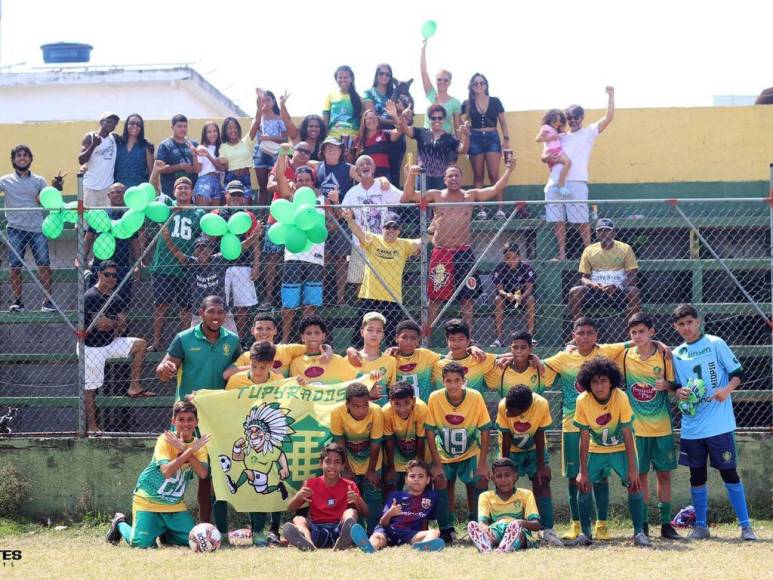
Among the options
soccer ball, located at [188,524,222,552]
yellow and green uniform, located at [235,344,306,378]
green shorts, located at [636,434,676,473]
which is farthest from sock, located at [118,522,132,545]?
green shorts, located at [636,434,676,473]

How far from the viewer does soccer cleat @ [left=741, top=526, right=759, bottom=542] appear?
9.89 meters

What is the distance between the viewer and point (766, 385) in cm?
1232

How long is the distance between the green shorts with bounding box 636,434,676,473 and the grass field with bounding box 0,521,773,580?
0.78 metres

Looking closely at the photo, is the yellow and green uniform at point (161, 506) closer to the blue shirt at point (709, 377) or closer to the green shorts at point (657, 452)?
the green shorts at point (657, 452)

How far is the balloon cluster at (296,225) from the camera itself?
1128 cm

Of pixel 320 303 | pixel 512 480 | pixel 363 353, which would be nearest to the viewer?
pixel 512 480

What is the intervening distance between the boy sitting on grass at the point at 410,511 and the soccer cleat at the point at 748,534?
2.61 meters

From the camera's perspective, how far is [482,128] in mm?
14406

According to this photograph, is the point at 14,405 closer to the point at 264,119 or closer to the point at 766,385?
the point at 264,119

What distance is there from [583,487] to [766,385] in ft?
11.7

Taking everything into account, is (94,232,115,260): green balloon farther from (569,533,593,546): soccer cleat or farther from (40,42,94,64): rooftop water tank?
(40,42,94,64): rooftop water tank

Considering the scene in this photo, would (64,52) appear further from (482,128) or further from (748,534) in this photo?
(748,534)

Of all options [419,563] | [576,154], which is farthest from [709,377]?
[576,154]

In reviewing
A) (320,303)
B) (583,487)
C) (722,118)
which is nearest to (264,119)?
(320,303)
